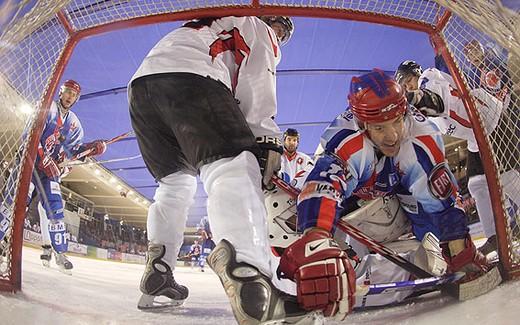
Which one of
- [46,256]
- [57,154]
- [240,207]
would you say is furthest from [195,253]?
[240,207]

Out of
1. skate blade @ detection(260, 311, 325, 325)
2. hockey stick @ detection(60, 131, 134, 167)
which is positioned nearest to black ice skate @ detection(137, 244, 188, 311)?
skate blade @ detection(260, 311, 325, 325)

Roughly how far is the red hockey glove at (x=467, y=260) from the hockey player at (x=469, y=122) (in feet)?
0.26

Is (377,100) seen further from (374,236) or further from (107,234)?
(107,234)

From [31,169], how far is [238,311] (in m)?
0.59

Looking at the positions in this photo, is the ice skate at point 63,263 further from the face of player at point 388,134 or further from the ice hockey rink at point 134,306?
the face of player at point 388,134

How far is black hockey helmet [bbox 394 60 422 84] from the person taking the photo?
0.99 metres

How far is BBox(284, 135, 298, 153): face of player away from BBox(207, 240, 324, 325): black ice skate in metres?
0.90

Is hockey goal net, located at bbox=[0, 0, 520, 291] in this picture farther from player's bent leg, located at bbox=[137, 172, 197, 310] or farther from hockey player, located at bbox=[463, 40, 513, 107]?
player's bent leg, located at bbox=[137, 172, 197, 310]

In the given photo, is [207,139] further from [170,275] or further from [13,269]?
[13,269]

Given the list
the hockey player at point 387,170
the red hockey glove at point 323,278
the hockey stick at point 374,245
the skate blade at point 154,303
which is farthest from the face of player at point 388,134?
the skate blade at point 154,303

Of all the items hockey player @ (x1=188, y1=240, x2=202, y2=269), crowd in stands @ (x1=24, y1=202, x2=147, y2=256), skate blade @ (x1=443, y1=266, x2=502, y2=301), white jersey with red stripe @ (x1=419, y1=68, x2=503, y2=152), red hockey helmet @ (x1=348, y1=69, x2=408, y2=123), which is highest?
white jersey with red stripe @ (x1=419, y1=68, x2=503, y2=152)

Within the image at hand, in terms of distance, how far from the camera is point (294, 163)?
3.94 feet

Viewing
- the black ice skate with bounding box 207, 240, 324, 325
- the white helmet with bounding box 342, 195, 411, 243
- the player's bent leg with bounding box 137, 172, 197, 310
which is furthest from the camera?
the white helmet with bounding box 342, 195, 411, 243

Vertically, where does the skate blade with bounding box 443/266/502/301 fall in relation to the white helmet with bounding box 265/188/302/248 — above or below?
below
